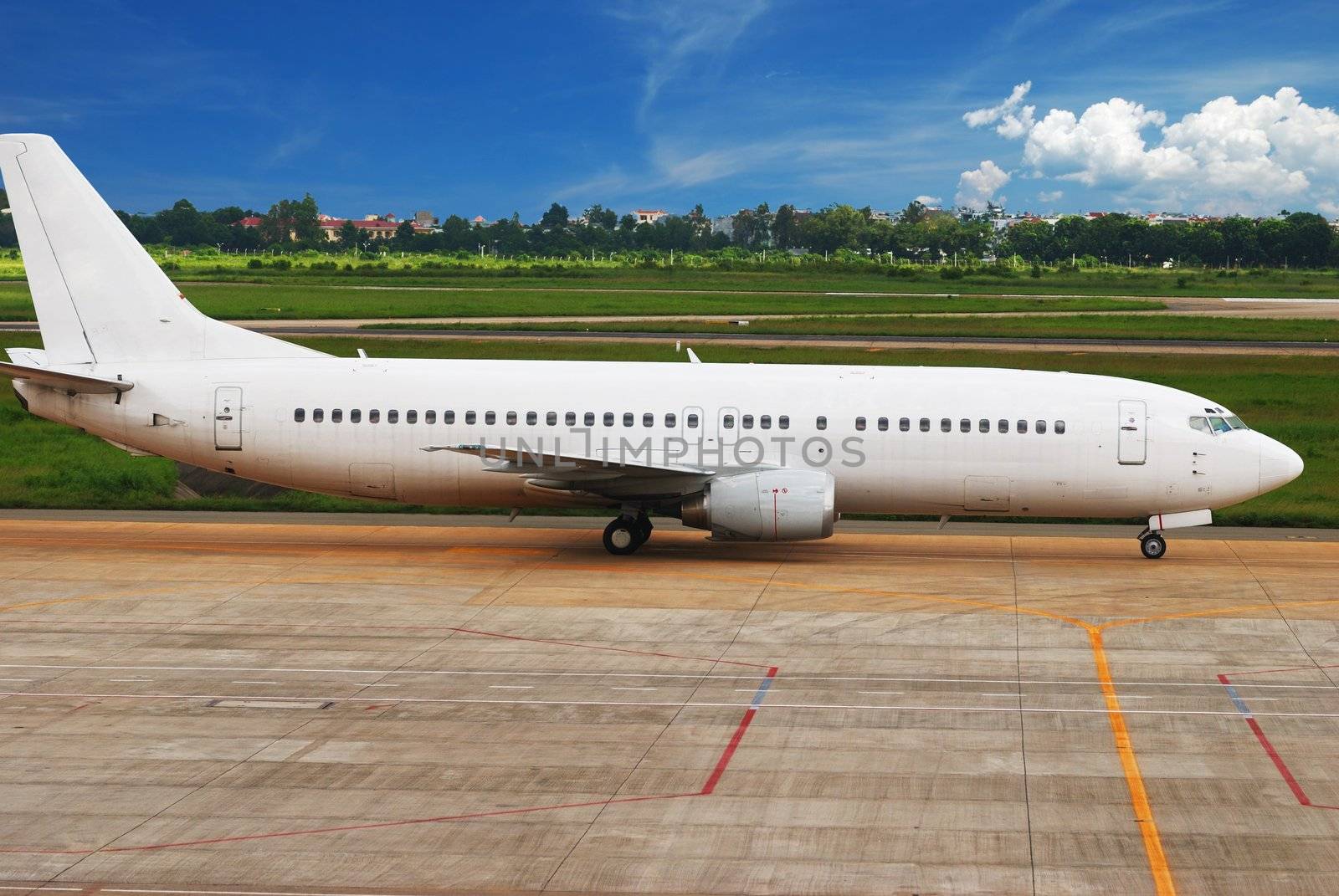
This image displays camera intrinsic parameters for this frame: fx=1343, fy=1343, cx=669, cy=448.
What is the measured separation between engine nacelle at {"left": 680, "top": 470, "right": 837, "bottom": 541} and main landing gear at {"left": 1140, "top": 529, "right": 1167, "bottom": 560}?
751 cm

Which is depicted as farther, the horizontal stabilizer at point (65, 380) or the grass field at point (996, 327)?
the grass field at point (996, 327)

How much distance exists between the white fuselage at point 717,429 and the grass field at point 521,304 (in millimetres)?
56032

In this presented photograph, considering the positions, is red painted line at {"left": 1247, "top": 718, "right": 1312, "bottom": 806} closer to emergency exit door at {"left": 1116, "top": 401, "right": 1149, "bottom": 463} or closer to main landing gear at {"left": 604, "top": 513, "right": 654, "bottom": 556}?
emergency exit door at {"left": 1116, "top": 401, "right": 1149, "bottom": 463}

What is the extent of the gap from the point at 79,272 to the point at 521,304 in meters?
70.5

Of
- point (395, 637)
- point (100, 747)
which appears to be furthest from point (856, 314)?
point (100, 747)

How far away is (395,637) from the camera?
23.5m

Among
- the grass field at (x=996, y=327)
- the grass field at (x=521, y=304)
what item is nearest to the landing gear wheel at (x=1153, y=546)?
the grass field at (x=996, y=327)

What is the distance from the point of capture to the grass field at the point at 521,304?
90562 millimetres

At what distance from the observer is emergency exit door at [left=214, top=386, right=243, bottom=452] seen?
3039cm

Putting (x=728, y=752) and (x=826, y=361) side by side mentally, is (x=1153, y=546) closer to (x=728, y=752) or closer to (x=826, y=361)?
(x=728, y=752)

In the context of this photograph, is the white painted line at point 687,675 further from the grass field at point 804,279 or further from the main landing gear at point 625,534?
the grass field at point 804,279

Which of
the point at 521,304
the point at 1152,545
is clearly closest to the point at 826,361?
the point at 1152,545

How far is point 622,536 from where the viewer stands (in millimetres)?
30656

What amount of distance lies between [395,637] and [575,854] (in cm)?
994
